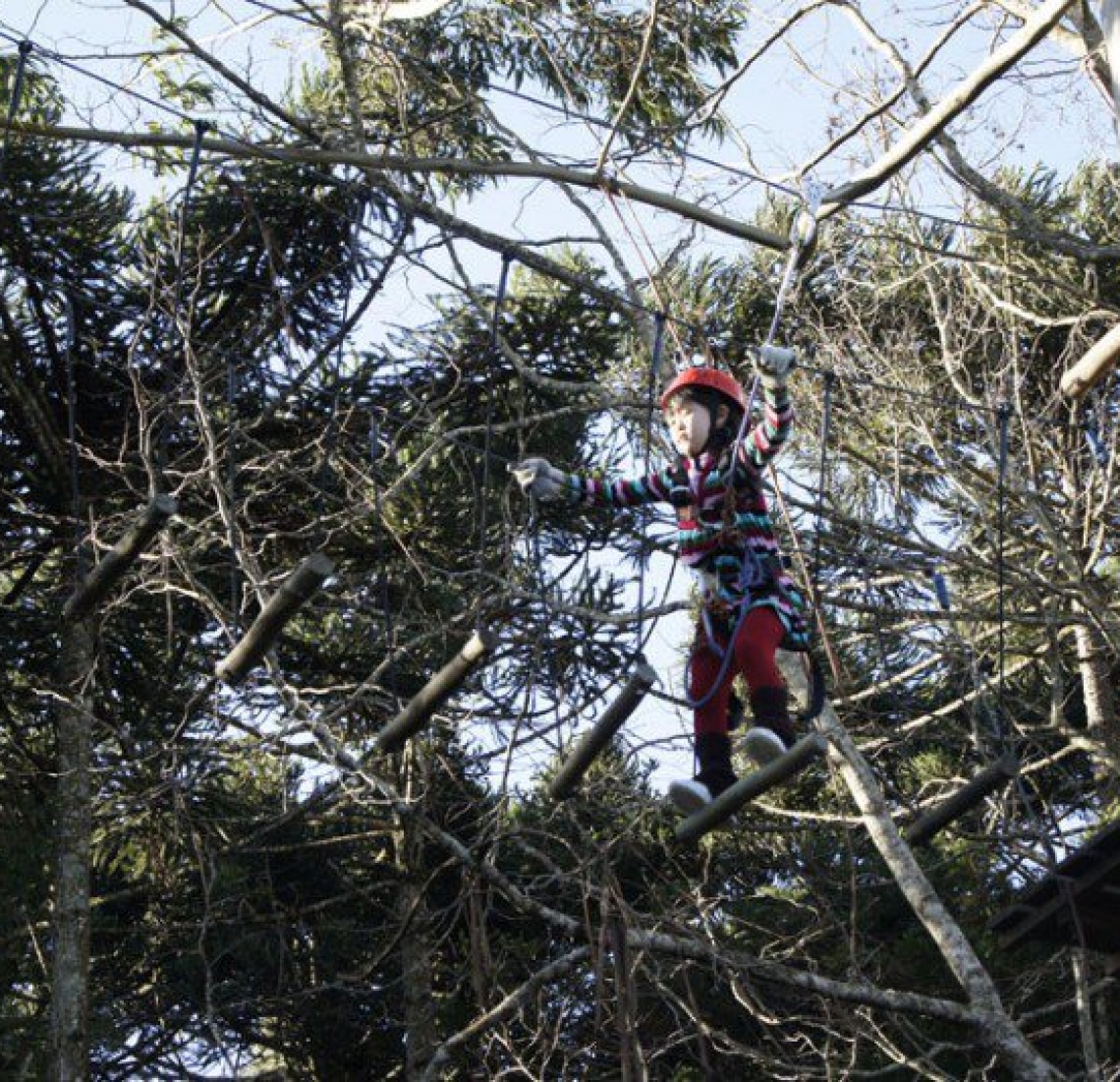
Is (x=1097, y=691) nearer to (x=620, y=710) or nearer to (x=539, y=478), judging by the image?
(x=539, y=478)

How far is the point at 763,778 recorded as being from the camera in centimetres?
605

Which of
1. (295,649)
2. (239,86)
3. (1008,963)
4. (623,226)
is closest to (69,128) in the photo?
(239,86)

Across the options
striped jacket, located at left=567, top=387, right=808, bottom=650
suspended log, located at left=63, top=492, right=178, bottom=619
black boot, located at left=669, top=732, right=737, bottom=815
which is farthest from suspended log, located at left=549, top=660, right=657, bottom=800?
suspended log, located at left=63, top=492, right=178, bottom=619

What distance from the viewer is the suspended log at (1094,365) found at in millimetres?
5745

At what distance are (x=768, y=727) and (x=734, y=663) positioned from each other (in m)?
0.26

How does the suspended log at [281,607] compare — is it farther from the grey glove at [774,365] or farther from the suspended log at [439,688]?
the grey glove at [774,365]

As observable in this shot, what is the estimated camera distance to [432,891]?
14227mm

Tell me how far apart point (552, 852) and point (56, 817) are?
13.2 ft

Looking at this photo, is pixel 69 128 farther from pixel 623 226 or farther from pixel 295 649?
pixel 295 649

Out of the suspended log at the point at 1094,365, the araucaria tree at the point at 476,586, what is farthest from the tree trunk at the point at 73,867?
the suspended log at the point at 1094,365

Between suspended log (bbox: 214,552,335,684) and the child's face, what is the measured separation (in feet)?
5.14

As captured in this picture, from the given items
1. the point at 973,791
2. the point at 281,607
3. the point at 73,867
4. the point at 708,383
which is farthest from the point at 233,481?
the point at 73,867

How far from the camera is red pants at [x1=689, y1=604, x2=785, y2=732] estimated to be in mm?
6660

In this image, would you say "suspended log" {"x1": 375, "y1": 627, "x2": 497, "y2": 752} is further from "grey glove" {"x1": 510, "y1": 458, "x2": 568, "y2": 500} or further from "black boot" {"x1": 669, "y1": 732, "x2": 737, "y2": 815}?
"black boot" {"x1": 669, "y1": 732, "x2": 737, "y2": 815}
